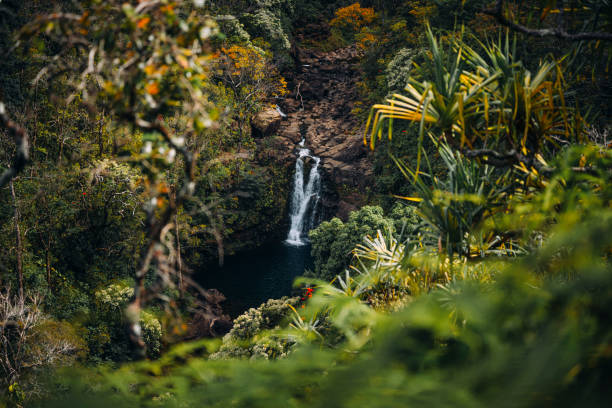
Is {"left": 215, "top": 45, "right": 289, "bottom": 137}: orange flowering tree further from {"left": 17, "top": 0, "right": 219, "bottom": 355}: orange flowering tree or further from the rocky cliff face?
{"left": 17, "top": 0, "right": 219, "bottom": 355}: orange flowering tree

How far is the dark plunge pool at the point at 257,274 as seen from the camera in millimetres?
11547

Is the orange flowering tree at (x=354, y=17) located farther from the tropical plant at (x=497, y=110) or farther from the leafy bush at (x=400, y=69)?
the tropical plant at (x=497, y=110)

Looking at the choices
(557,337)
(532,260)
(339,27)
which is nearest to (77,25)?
(532,260)

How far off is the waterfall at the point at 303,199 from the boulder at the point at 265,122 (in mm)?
1868

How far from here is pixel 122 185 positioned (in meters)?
9.39

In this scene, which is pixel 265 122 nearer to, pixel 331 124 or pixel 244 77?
pixel 244 77

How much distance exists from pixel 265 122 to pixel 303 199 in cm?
428

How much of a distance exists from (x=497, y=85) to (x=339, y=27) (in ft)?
68.3

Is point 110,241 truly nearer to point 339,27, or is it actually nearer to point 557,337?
point 557,337

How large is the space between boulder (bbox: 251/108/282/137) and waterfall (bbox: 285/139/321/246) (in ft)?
6.13

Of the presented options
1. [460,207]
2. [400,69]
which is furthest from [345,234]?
[400,69]

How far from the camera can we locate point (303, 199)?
15836mm

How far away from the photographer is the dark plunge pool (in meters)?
11.5

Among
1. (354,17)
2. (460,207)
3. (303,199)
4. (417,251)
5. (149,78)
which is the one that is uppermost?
(354,17)
